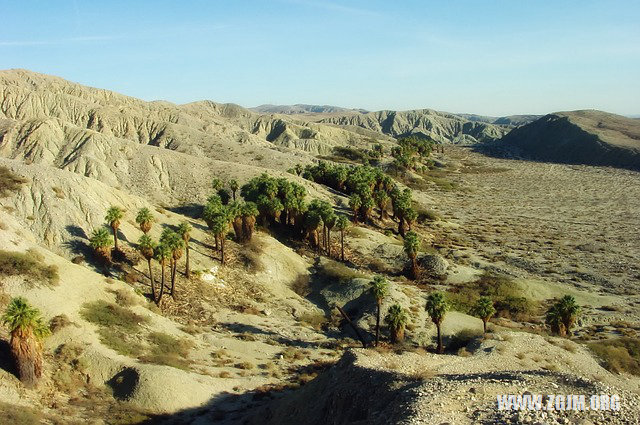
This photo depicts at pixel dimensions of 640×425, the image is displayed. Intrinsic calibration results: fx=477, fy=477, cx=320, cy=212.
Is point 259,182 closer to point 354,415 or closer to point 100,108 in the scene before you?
point 354,415

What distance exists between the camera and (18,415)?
30094mm

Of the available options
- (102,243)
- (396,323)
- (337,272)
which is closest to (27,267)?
(102,243)

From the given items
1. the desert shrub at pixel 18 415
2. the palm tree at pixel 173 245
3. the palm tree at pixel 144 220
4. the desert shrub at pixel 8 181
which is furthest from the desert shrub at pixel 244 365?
the desert shrub at pixel 8 181

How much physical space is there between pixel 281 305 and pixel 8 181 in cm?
3556

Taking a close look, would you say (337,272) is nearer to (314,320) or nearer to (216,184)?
(314,320)

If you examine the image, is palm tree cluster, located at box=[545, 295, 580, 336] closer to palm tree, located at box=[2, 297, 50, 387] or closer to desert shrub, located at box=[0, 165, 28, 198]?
palm tree, located at box=[2, 297, 50, 387]

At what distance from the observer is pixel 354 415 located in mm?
25969

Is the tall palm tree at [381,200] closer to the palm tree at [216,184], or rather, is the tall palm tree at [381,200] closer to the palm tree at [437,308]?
the palm tree at [216,184]

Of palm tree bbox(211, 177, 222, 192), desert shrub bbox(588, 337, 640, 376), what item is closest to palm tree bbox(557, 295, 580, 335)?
desert shrub bbox(588, 337, 640, 376)

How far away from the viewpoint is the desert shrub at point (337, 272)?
64.4 metres

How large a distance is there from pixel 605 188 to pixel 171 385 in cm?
15511

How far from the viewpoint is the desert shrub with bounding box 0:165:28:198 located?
2179 inches

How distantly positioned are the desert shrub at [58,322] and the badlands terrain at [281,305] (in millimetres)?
242

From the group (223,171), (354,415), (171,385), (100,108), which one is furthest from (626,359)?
(100,108)
